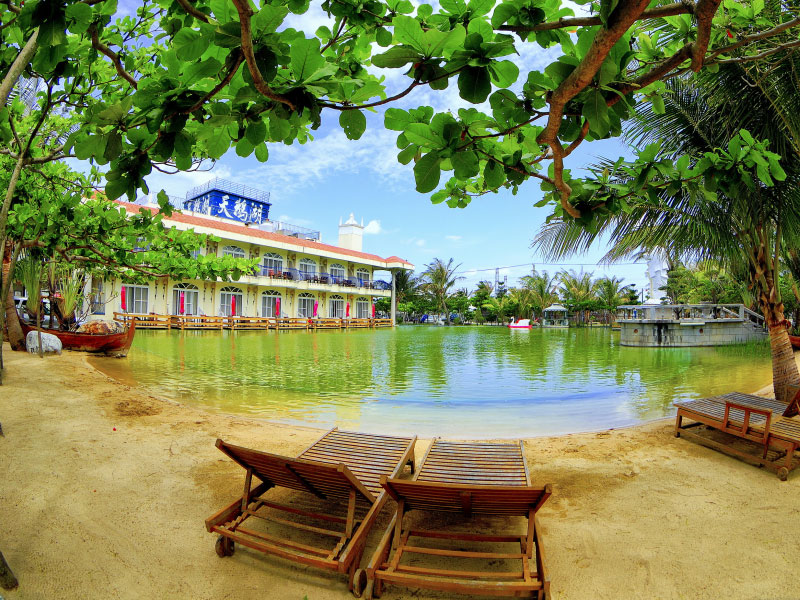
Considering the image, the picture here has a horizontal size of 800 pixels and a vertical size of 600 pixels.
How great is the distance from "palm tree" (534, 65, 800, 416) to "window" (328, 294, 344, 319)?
29702 mm

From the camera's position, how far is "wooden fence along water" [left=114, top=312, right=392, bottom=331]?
23516 millimetres

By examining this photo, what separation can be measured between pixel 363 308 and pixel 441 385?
29.3 m

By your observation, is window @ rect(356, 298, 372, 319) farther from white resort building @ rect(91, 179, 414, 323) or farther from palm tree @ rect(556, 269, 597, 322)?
palm tree @ rect(556, 269, 597, 322)

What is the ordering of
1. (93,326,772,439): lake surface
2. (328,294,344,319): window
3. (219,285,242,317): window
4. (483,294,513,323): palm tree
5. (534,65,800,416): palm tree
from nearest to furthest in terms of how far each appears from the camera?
(534,65,800,416): palm tree
(93,326,772,439): lake surface
(219,285,242,317): window
(328,294,344,319): window
(483,294,513,323): palm tree

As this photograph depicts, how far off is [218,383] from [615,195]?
8.39 meters

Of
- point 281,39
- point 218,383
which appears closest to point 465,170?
point 281,39

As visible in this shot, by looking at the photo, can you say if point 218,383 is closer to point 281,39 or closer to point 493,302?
point 281,39

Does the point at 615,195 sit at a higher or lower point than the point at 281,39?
lower

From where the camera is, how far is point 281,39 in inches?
54.9

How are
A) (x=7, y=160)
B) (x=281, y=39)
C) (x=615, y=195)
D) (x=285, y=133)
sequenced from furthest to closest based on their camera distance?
(x=7, y=160)
(x=615, y=195)
(x=285, y=133)
(x=281, y=39)

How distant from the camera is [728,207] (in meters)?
5.51

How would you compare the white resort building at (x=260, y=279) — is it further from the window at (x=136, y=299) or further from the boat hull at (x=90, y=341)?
the boat hull at (x=90, y=341)

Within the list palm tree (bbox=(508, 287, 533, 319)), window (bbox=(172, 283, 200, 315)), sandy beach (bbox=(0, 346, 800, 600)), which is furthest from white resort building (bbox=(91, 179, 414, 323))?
sandy beach (bbox=(0, 346, 800, 600))

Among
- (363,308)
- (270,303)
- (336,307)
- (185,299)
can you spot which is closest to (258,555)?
(185,299)
